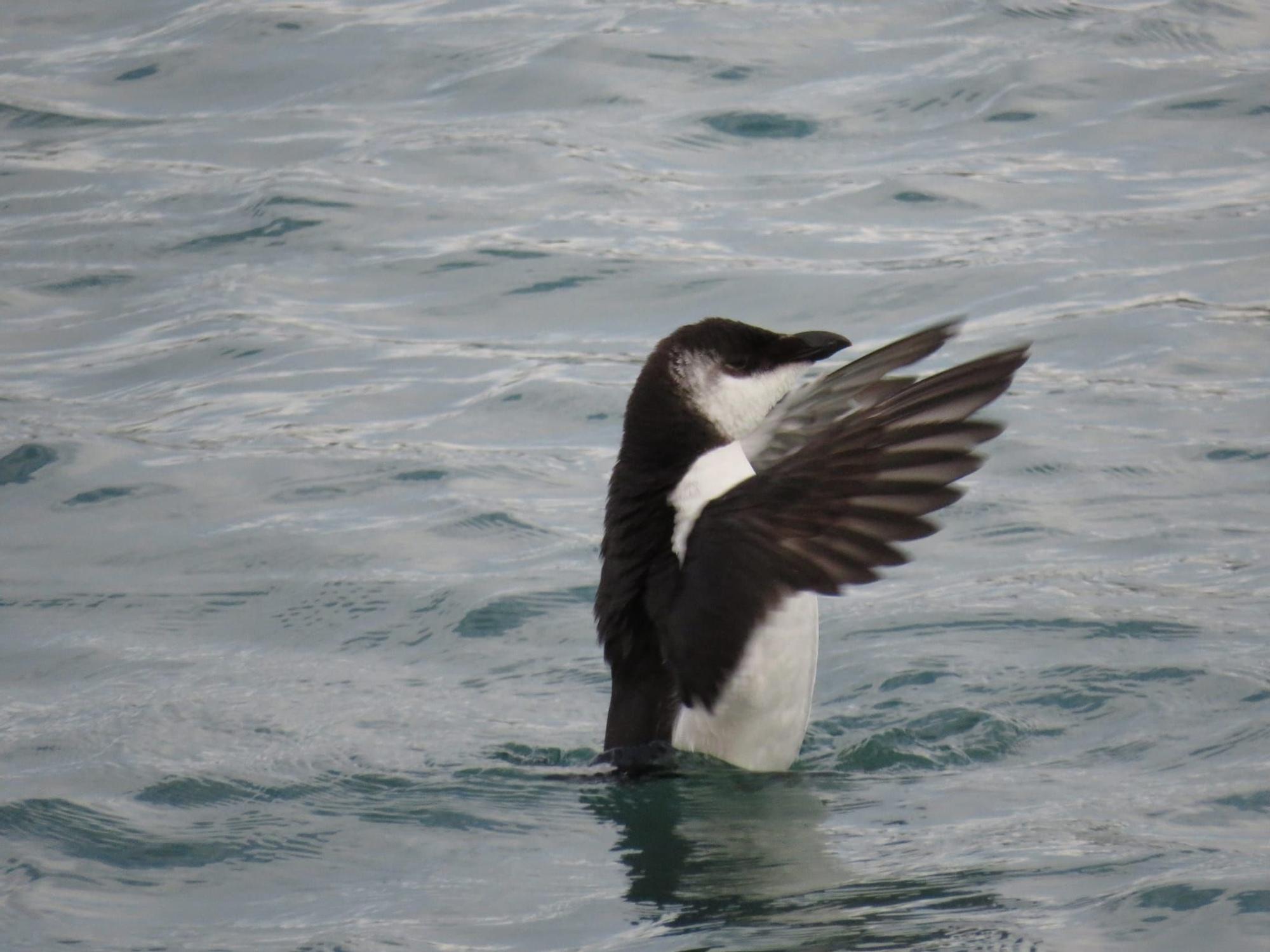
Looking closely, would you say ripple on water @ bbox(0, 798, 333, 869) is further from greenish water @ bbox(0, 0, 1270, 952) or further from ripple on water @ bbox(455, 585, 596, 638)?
ripple on water @ bbox(455, 585, 596, 638)

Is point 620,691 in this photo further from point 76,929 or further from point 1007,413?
point 1007,413

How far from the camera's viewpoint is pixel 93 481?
7.11 meters

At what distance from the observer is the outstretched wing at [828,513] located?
4.18 metres

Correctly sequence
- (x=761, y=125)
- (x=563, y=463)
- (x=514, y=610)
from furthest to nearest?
(x=761, y=125), (x=563, y=463), (x=514, y=610)

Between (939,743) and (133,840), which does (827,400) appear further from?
(133,840)

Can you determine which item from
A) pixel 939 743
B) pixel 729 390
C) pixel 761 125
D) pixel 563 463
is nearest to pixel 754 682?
pixel 939 743

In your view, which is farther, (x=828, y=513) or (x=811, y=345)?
(x=811, y=345)

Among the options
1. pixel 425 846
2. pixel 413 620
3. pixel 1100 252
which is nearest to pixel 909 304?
pixel 1100 252

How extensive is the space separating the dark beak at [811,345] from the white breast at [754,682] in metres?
0.38

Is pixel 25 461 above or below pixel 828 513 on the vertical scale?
below

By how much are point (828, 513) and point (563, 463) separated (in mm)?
3047

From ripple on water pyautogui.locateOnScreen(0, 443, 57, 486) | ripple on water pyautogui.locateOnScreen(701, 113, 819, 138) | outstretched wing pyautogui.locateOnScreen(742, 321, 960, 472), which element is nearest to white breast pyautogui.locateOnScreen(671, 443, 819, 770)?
outstretched wing pyautogui.locateOnScreen(742, 321, 960, 472)

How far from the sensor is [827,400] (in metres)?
5.22

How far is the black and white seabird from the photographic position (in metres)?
4.23
